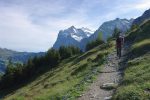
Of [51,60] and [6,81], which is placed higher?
[51,60]

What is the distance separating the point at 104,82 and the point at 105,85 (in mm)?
2817

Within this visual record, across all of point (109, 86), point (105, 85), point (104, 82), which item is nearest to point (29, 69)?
point (104, 82)

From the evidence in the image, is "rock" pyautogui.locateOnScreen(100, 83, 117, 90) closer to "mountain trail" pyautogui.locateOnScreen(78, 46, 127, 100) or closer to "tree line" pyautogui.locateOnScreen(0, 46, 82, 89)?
"mountain trail" pyautogui.locateOnScreen(78, 46, 127, 100)

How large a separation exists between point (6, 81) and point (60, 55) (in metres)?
26.8

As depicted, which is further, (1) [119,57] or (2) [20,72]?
(2) [20,72]

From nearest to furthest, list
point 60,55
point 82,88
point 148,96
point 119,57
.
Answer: point 148,96, point 82,88, point 119,57, point 60,55

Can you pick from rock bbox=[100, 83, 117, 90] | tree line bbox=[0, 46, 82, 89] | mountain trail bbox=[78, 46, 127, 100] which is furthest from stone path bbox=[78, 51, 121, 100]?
tree line bbox=[0, 46, 82, 89]

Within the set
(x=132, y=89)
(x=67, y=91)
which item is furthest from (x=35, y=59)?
(x=132, y=89)

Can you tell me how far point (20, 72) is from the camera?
429 feet

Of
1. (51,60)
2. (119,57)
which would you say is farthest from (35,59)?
(119,57)

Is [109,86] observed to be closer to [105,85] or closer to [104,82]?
[105,85]

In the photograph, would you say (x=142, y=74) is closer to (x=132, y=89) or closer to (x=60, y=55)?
(x=132, y=89)

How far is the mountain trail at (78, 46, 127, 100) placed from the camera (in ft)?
95.9

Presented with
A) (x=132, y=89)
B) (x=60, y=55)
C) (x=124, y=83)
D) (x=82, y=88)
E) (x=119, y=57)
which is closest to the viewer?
(x=132, y=89)
